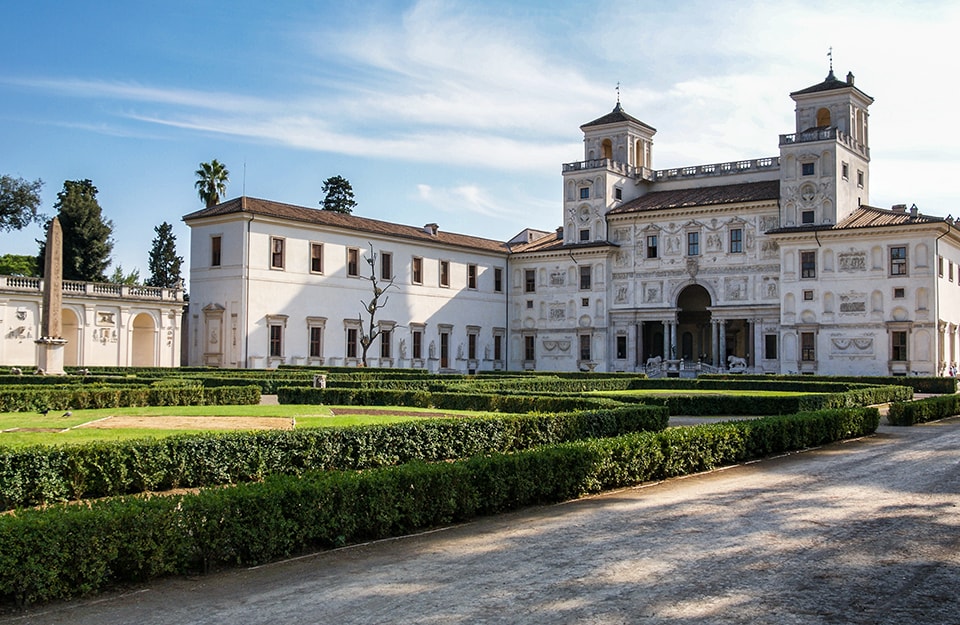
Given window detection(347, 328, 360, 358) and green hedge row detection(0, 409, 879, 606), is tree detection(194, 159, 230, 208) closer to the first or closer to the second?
window detection(347, 328, 360, 358)

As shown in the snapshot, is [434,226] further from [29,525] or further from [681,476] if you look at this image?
[29,525]

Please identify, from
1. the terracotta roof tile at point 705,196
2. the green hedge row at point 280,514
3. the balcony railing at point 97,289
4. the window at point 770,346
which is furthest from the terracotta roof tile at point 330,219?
the green hedge row at point 280,514

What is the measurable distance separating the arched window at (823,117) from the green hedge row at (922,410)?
29104mm

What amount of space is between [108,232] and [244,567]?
53.2 meters

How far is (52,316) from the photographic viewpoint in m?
30.2

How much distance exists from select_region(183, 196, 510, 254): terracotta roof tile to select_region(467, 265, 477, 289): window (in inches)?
49.3

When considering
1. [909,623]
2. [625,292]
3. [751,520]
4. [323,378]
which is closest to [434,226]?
[625,292]

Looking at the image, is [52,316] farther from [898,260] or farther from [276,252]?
[898,260]

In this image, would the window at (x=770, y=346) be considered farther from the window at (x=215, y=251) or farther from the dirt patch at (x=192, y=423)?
the dirt patch at (x=192, y=423)

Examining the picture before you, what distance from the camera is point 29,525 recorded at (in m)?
6.94

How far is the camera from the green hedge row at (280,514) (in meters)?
7.05

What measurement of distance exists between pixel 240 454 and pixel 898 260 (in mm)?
40653

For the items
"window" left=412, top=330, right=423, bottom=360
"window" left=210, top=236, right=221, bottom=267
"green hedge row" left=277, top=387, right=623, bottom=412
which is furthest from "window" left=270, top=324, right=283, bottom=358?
"green hedge row" left=277, top=387, right=623, bottom=412

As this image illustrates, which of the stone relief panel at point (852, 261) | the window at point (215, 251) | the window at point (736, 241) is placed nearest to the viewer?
the window at point (215, 251)
